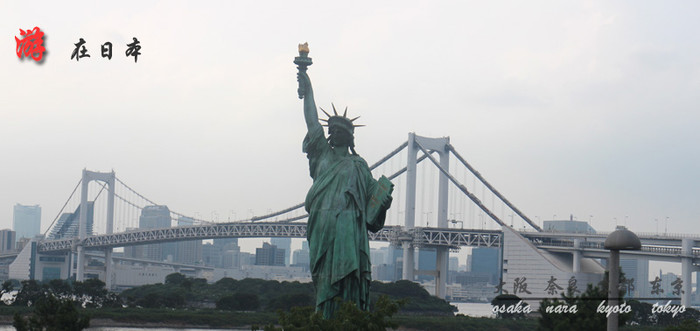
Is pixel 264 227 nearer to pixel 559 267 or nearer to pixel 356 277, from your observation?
pixel 559 267

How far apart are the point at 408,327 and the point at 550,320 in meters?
23.2

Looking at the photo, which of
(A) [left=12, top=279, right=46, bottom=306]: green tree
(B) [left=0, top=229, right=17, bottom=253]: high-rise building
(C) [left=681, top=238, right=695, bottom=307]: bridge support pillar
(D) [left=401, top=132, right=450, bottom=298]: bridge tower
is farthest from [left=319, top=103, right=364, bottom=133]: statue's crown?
(B) [left=0, top=229, right=17, bottom=253]: high-rise building

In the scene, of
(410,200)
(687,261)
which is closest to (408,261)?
(410,200)

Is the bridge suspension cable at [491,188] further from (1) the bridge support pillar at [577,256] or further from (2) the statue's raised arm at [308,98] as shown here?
(2) the statue's raised arm at [308,98]

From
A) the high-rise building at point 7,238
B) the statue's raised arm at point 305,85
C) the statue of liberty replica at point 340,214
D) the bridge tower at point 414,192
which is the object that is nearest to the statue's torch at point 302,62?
the statue's raised arm at point 305,85

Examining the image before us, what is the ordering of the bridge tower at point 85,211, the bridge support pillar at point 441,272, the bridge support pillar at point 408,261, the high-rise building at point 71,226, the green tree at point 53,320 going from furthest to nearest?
the high-rise building at point 71,226 < the bridge tower at point 85,211 < the bridge support pillar at point 408,261 < the bridge support pillar at point 441,272 < the green tree at point 53,320

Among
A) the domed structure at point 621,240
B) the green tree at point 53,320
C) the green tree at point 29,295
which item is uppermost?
the domed structure at point 621,240

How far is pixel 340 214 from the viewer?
20.9m

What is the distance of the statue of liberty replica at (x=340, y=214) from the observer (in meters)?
20.7

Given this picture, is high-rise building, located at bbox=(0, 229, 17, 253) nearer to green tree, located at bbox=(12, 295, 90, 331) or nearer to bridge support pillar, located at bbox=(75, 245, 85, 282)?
bridge support pillar, located at bbox=(75, 245, 85, 282)

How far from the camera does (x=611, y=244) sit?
980cm

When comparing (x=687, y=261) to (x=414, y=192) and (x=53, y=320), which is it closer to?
(x=414, y=192)

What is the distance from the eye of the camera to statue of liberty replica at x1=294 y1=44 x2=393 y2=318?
815 inches

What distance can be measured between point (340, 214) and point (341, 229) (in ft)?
1.00
